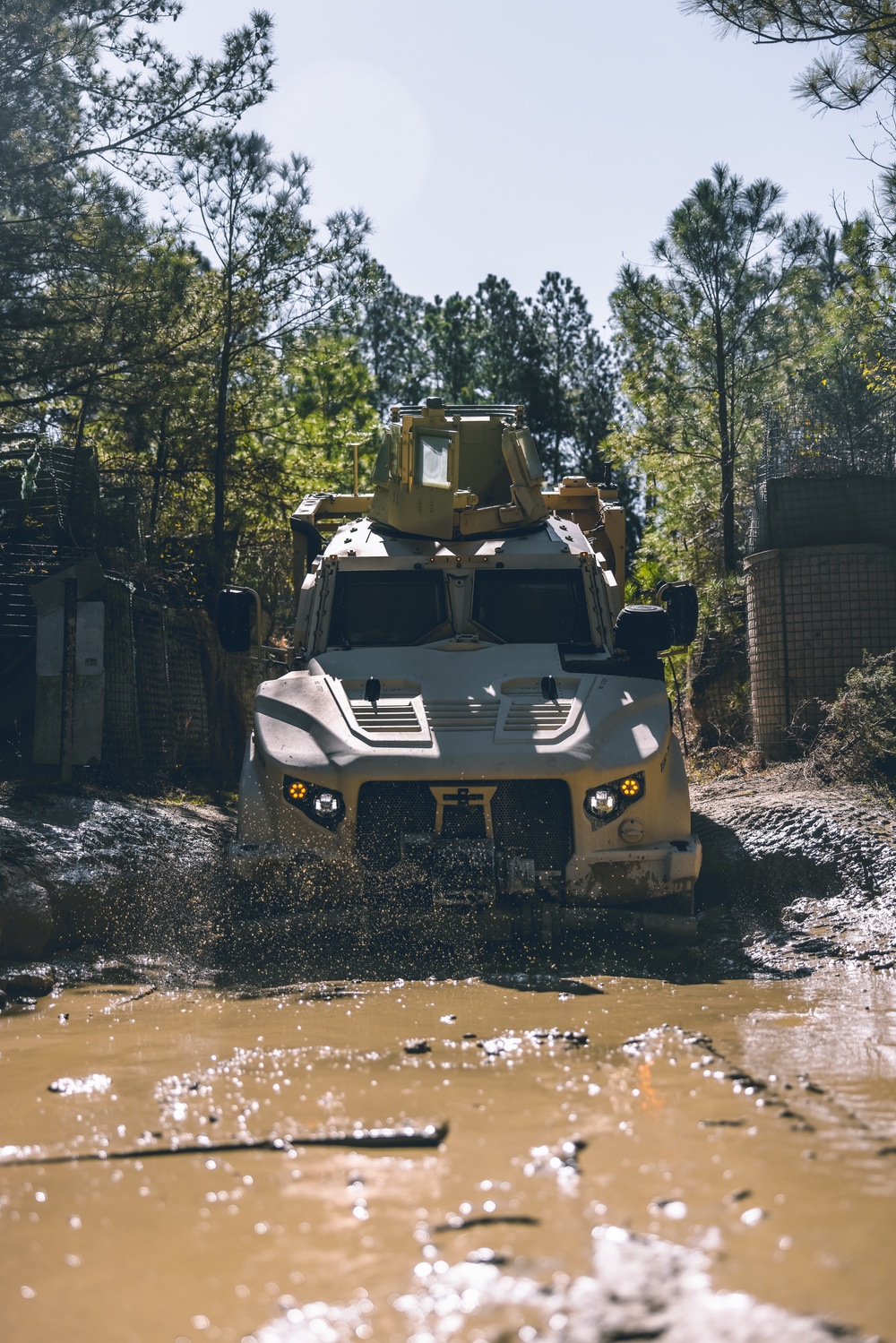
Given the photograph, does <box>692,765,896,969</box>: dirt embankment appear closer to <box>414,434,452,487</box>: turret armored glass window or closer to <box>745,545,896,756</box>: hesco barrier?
<box>745,545,896,756</box>: hesco barrier

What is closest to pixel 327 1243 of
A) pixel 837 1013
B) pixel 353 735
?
pixel 837 1013

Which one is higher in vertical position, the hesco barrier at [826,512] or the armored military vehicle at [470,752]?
the hesco barrier at [826,512]

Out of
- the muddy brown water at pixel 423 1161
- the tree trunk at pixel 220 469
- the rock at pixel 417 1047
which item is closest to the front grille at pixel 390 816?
→ the muddy brown water at pixel 423 1161

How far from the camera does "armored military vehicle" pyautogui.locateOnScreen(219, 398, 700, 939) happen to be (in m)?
6.11

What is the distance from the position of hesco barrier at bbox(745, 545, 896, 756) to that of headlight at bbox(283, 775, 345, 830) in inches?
193

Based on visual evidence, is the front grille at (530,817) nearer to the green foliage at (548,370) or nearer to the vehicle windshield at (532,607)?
the vehicle windshield at (532,607)

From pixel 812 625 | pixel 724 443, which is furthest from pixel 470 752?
pixel 724 443

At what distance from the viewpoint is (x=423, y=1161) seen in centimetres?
285

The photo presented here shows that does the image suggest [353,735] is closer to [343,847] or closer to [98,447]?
[343,847]

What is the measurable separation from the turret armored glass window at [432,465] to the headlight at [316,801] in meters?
2.57

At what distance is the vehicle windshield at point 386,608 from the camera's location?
7637 millimetres

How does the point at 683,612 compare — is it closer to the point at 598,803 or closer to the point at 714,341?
the point at 598,803

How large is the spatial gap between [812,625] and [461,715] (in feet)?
15.6

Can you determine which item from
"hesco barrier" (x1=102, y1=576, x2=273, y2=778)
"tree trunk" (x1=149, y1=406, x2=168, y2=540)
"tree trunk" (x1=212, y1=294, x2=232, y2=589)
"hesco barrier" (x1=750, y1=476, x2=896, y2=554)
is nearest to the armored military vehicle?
"hesco barrier" (x1=102, y1=576, x2=273, y2=778)
